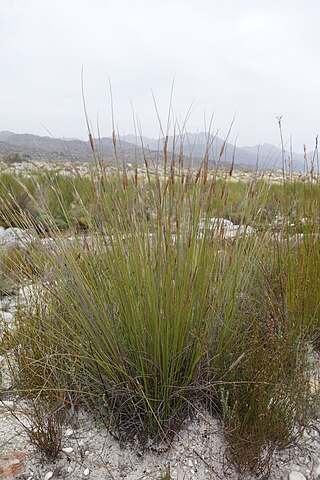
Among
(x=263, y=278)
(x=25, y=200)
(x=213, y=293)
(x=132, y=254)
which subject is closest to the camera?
(x=132, y=254)

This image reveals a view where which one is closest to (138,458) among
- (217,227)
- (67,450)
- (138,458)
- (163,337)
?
(138,458)

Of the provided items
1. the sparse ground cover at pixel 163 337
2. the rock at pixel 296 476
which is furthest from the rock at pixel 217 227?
the rock at pixel 296 476

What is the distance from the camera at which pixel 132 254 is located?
136cm

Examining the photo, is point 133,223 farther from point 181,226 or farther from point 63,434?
point 63,434

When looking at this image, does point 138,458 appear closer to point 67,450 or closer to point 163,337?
point 67,450

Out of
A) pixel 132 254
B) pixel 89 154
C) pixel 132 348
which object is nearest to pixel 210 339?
pixel 132 348

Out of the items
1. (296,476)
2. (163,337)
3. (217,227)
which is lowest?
(296,476)

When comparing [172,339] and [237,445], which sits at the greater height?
[172,339]

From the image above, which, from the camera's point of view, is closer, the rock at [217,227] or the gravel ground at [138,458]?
the gravel ground at [138,458]

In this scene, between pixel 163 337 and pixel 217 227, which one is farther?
pixel 217 227

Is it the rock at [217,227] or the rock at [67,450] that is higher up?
the rock at [217,227]

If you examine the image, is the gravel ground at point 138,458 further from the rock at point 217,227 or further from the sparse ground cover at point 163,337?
the rock at point 217,227

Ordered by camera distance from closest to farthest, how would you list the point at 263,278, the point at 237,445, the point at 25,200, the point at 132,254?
1. the point at 237,445
2. the point at 132,254
3. the point at 263,278
4. the point at 25,200

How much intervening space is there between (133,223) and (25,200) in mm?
5386
